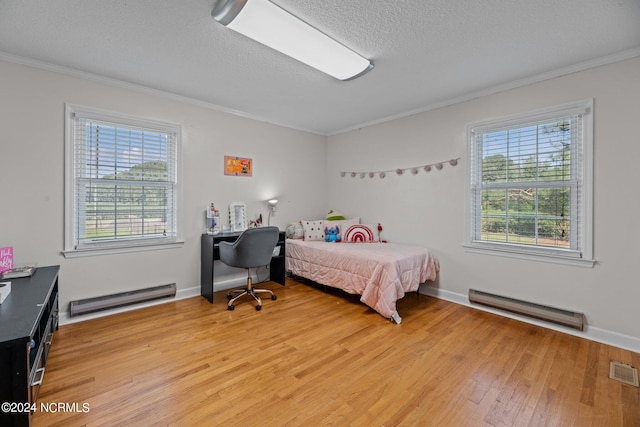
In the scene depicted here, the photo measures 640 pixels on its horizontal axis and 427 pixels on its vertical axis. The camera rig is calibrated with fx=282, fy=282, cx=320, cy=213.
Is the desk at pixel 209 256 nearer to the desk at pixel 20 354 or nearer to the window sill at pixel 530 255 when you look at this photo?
the desk at pixel 20 354

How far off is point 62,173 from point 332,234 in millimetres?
3084

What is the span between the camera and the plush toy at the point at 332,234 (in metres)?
4.11

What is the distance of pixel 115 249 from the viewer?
2.98 meters

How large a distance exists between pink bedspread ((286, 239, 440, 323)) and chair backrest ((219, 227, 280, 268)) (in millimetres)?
752

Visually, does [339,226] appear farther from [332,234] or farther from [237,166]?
[237,166]

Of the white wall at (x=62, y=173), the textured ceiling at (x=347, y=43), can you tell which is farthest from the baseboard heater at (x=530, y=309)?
the white wall at (x=62, y=173)

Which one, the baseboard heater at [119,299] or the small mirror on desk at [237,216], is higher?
the small mirror on desk at [237,216]

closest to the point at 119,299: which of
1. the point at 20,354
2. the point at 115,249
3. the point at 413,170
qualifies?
the point at 115,249

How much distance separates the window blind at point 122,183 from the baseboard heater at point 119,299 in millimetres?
551

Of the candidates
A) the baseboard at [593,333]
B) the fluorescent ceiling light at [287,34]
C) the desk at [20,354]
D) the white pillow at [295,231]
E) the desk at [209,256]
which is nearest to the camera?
the desk at [20,354]

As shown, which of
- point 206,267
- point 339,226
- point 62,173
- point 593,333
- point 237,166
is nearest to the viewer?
point 593,333

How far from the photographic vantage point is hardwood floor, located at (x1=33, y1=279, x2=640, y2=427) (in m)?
1.59

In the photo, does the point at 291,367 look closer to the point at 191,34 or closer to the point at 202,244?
the point at 202,244

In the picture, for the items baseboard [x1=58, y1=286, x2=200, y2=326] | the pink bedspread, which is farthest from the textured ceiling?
baseboard [x1=58, y1=286, x2=200, y2=326]
